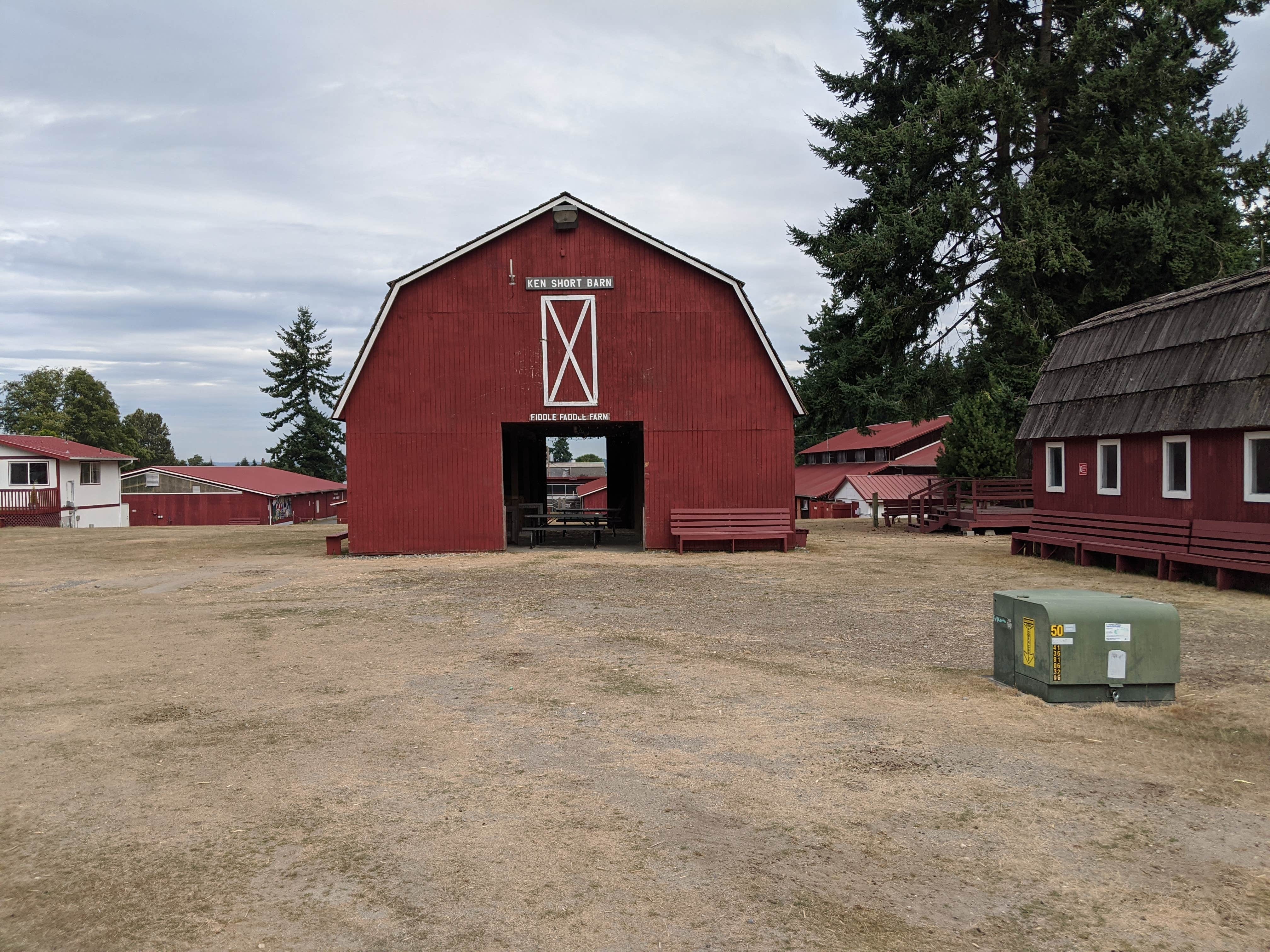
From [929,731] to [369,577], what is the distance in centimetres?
1279

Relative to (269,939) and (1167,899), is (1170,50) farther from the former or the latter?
(269,939)

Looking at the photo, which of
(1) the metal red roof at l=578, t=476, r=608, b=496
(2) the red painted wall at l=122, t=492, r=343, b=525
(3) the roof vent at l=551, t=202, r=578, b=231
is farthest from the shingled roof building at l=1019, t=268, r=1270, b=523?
(2) the red painted wall at l=122, t=492, r=343, b=525

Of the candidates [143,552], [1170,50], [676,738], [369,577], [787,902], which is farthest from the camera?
[1170,50]

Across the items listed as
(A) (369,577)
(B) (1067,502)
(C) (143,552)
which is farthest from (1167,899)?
(C) (143,552)

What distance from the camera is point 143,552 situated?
951 inches

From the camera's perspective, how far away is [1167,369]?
57.1 ft

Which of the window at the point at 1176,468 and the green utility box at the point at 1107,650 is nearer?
the green utility box at the point at 1107,650

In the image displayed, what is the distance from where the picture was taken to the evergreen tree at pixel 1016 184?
2766 centimetres

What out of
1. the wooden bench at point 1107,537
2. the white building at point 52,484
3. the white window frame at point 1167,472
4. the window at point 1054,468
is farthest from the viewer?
the white building at point 52,484

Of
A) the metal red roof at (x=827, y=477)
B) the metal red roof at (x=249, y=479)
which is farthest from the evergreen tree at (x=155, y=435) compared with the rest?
the metal red roof at (x=827, y=477)

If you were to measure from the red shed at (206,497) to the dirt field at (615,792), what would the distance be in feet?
160

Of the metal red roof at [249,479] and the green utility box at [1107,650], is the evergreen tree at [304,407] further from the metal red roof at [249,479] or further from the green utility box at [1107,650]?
the green utility box at [1107,650]

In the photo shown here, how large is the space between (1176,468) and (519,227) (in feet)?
49.0

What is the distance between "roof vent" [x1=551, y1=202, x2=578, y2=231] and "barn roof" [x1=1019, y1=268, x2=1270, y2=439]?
39.1ft
